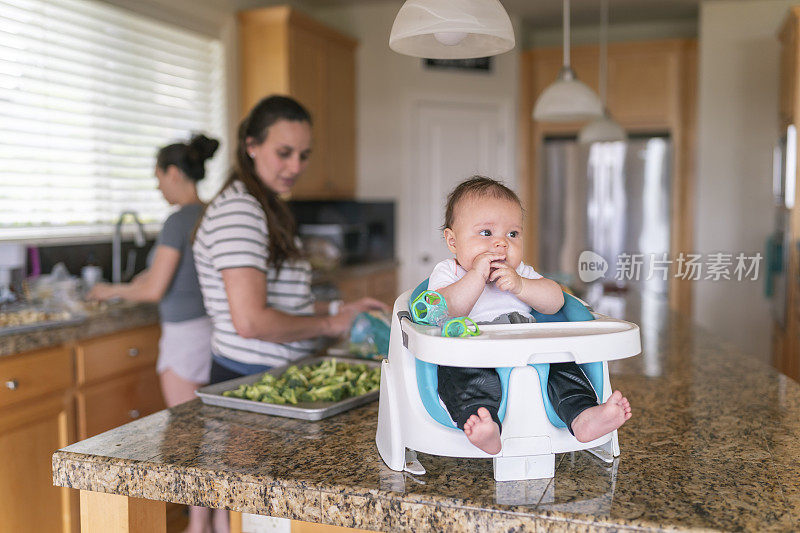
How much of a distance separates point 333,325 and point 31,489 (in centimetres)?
119

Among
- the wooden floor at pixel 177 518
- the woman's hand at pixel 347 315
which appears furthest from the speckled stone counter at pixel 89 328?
the woman's hand at pixel 347 315

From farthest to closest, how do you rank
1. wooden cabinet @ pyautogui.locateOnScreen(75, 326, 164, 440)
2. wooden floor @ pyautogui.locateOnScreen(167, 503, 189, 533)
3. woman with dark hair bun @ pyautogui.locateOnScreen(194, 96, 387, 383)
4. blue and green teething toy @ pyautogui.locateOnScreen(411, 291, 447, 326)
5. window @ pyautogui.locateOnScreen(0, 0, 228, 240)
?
window @ pyautogui.locateOnScreen(0, 0, 228, 240) < wooden floor @ pyautogui.locateOnScreen(167, 503, 189, 533) < wooden cabinet @ pyautogui.locateOnScreen(75, 326, 164, 440) < woman with dark hair bun @ pyautogui.locateOnScreen(194, 96, 387, 383) < blue and green teething toy @ pyautogui.locateOnScreen(411, 291, 447, 326)

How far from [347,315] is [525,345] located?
103 cm

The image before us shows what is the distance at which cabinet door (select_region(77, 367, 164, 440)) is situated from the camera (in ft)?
8.18

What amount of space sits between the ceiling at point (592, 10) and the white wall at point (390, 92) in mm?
175

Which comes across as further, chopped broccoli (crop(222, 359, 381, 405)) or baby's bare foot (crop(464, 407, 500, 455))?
chopped broccoli (crop(222, 359, 381, 405))

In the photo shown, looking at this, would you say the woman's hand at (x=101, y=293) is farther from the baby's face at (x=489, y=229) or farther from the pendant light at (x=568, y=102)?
the baby's face at (x=489, y=229)

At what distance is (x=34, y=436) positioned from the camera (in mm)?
2289

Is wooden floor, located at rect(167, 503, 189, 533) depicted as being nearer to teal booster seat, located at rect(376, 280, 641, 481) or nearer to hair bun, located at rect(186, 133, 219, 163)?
hair bun, located at rect(186, 133, 219, 163)

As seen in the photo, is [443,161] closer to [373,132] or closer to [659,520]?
[373,132]

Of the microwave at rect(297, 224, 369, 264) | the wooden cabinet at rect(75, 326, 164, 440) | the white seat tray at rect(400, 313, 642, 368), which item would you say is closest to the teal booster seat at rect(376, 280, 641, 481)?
the white seat tray at rect(400, 313, 642, 368)

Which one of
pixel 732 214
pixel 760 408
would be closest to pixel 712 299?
pixel 732 214

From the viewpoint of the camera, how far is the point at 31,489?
2.28 m

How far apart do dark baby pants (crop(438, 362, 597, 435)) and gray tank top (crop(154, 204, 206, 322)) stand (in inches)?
62.9
